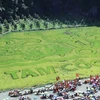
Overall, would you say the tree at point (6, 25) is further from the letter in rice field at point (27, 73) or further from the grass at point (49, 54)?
the letter in rice field at point (27, 73)

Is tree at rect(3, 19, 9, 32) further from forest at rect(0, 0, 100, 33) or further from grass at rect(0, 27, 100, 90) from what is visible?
grass at rect(0, 27, 100, 90)

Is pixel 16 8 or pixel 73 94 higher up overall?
pixel 16 8

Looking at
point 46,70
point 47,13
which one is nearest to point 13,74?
point 46,70

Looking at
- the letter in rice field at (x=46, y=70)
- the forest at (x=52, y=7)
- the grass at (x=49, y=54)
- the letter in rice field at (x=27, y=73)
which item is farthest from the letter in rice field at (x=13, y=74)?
the forest at (x=52, y=7)

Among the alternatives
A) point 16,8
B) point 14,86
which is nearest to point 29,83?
point 14,86

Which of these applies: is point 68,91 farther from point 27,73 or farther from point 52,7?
point 52,7

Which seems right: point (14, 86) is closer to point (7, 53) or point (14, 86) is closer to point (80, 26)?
point (7, 53)

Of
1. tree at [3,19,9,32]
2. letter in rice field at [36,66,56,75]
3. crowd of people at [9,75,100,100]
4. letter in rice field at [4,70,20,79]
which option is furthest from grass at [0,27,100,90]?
crowd of people at [9,75,100,100]
